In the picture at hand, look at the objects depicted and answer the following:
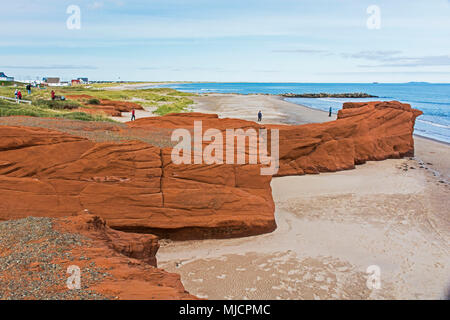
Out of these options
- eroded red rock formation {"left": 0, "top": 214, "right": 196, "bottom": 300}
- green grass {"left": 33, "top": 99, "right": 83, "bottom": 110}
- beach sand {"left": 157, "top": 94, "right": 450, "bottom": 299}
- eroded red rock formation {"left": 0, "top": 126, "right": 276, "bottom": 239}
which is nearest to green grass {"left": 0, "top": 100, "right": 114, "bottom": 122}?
eroded red rock formation {"left": 0, "top": 126, "right": 276, "bottom": 239}

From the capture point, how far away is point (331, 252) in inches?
431

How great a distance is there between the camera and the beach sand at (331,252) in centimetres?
902

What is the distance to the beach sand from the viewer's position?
902 centimetres

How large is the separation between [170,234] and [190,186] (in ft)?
4.98

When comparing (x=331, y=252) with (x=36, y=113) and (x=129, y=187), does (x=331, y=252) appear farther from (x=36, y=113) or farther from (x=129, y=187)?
(x=36, y=113)

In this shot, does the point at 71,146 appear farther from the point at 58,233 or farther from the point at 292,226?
the point at 292,226

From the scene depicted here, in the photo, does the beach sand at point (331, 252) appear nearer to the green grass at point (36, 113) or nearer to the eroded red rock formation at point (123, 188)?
the eroded red rock formation at point (123, 188)

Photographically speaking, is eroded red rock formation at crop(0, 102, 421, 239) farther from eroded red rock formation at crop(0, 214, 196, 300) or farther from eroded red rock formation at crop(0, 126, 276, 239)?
eroded red rock formation at crop(0, 214, 196, 300)

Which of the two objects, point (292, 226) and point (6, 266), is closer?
point (6, 266)

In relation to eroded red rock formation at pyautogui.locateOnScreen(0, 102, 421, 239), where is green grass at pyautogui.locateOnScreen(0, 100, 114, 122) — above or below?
above

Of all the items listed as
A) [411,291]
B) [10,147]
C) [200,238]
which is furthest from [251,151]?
[10,147]

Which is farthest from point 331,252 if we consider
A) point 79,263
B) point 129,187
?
point 79,263

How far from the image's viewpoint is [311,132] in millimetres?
21156

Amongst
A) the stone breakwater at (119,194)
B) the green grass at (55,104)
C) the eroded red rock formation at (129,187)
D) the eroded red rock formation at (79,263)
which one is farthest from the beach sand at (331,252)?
the green grass at (55,104)
